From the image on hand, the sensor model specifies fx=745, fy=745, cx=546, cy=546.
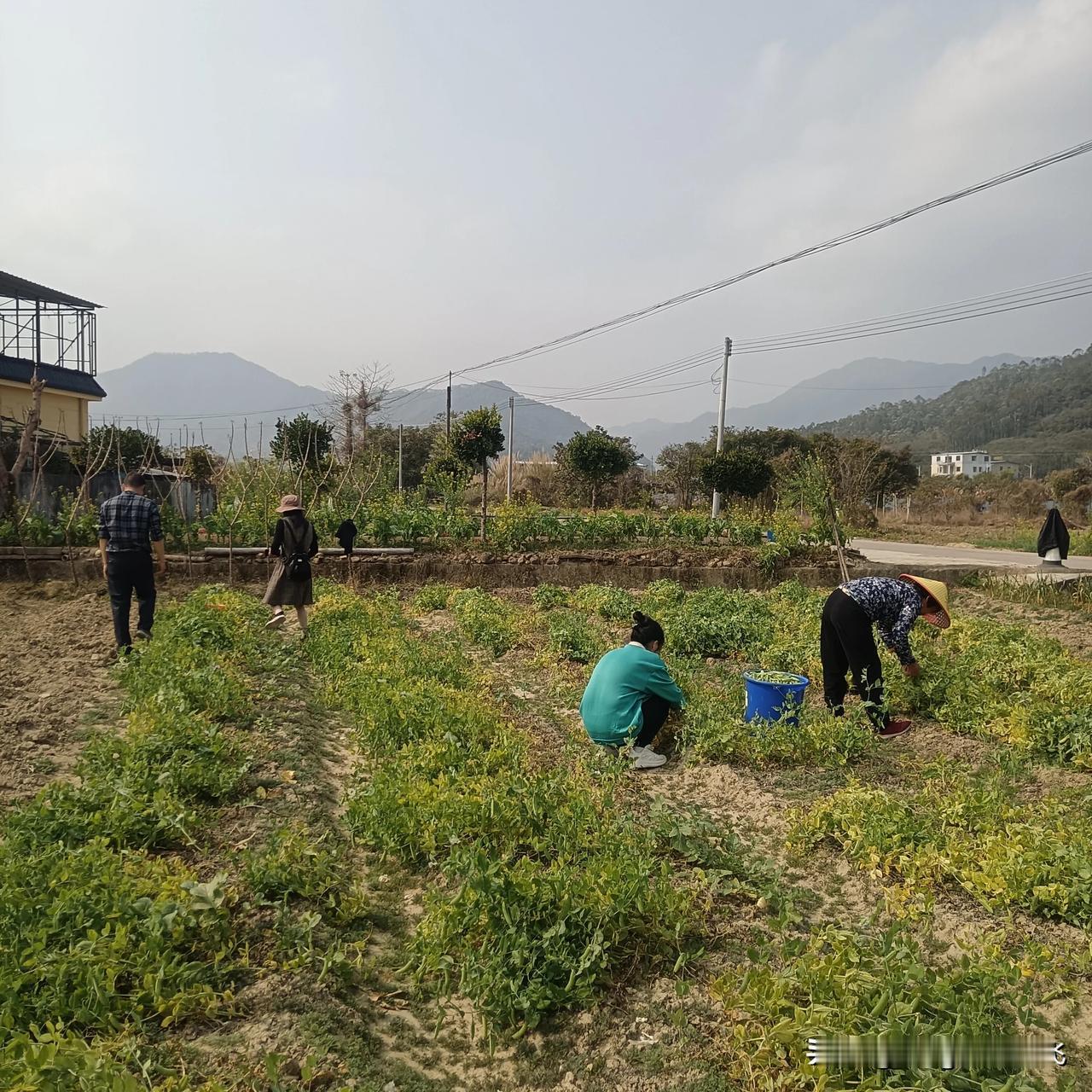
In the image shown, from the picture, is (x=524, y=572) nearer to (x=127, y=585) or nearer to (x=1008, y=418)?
(x=127, y=585)

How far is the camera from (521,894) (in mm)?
2695

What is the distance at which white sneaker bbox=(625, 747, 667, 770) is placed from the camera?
4.80 meters

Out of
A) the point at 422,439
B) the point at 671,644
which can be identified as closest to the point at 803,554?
the point at 671,644

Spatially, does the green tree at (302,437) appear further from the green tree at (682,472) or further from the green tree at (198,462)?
the green tree at (682,472)

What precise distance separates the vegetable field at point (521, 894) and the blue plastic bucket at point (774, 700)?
267 mm

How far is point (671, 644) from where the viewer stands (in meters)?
7.91

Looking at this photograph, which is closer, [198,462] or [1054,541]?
[1054,541]

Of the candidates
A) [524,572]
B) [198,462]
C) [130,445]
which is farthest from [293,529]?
[130,445]

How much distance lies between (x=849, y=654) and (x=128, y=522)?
6.15 meters

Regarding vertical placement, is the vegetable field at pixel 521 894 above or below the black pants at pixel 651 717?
below

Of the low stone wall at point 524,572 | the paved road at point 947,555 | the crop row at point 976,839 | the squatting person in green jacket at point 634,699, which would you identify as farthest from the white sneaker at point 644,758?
the paved road at point 947,555

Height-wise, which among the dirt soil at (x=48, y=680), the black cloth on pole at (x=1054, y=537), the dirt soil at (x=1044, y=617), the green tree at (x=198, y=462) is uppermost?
the green tree at (x=198, y=462)

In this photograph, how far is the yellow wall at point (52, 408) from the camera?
21.2 meters

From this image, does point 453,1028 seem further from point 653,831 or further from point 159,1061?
point 653,831
